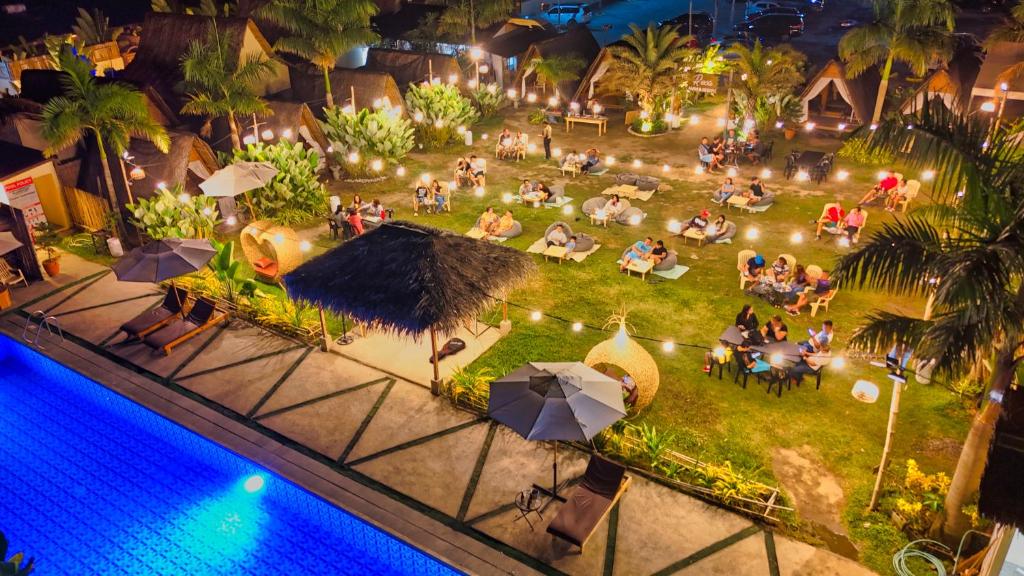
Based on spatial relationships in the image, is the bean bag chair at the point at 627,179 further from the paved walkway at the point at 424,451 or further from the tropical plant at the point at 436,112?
the paved walkway at the point at 424,451

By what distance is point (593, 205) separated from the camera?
2184 centimetres

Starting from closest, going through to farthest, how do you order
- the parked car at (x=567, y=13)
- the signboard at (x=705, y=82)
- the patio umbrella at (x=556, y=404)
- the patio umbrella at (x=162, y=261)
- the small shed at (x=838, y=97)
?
the patio umbrella at (x=556, y=404), the patio umbrella at (x=162, y=261), the signboard at (x=705, y=82), the small shed at (x=838, y=97), the parked car at (x=567, y=13)

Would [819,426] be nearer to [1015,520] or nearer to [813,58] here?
[1015,520]

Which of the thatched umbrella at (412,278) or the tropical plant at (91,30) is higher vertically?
the tropical plant at (91,30)

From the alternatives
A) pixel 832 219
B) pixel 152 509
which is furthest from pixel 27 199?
pixel 832 219

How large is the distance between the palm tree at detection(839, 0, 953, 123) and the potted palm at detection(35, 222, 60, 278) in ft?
83.2

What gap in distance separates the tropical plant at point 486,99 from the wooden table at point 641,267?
16.5 metres

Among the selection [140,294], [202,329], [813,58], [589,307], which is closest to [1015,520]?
[589,307]

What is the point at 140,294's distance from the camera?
17.7 metres

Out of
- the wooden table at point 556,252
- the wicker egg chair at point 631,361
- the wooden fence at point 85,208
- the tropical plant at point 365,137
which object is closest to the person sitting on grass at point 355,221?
the tropical plant at point 365,137

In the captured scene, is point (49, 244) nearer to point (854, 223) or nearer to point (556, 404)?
point (556, 404)

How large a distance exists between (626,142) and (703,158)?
4.58 m

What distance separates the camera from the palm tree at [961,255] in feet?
24.9

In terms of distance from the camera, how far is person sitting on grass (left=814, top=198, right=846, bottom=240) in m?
19.7
